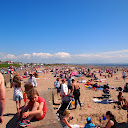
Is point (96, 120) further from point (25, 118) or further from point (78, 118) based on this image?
point (25, 118)

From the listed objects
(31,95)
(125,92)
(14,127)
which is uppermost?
(31,95)

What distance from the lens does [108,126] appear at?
3.05 meters

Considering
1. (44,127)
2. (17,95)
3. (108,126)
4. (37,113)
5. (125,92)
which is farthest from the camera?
(125,92)

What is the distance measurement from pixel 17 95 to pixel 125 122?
4.21 meters

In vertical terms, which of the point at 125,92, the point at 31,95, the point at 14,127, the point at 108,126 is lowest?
the point at 125,92

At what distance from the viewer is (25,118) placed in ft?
6.91

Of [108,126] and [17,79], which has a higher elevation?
[17,79]

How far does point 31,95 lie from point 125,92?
8.74 metres

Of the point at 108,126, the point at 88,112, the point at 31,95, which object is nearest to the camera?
the point at 31,95

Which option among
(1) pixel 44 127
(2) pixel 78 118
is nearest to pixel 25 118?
(1) pixel 44 127

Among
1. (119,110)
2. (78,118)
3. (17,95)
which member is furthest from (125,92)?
(17,95)

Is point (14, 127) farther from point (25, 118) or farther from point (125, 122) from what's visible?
point (125, 122)

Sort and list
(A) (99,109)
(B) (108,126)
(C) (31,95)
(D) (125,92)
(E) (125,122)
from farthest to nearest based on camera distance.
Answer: (D) (125,92), (A) (99,109), (E) (125,122), (B) (108,126), (C) (31,95)

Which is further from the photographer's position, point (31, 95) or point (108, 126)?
point (108, 126)
